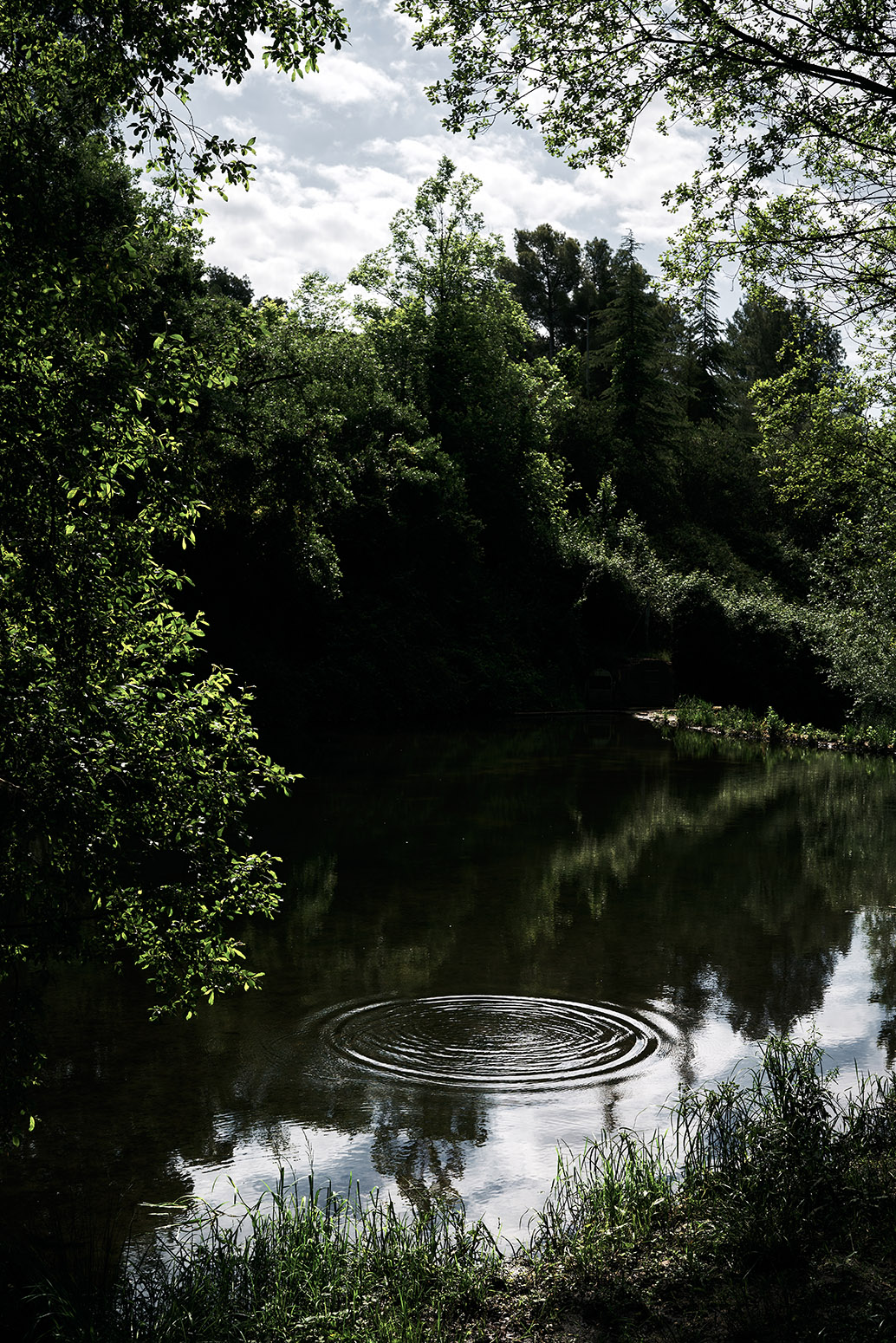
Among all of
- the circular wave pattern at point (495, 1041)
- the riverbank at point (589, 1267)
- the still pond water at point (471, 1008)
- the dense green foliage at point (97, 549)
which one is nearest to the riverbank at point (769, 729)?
the still pond water at point (471, 1008)

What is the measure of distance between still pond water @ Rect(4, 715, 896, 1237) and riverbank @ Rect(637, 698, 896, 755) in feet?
32.8

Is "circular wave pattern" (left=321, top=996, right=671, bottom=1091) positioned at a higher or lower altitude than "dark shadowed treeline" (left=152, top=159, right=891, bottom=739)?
lower

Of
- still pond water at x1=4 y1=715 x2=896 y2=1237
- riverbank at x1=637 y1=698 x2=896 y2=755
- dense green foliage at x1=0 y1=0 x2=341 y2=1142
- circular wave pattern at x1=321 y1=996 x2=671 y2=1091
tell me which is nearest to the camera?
dense green foliage at x1=0 y1=0 x2=341 y2=1142

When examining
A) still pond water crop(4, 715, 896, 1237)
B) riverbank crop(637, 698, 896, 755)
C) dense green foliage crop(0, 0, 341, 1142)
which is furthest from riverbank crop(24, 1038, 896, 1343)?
riverbank crop(637, 698, 896, 755)

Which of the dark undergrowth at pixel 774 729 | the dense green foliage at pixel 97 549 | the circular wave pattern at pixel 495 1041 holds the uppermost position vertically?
the dense green foliage at pixel 97 549

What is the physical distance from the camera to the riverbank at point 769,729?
26.2 meters

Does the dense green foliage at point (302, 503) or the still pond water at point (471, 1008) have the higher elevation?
the dense green foliage at point (302, 503)

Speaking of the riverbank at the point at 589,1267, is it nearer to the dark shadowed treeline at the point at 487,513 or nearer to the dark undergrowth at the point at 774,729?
the dark shadowed treeline at the point at 487,513

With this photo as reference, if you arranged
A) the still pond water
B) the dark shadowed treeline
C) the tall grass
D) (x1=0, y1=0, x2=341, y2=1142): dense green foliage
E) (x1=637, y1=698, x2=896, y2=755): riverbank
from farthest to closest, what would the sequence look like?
(x1=637, y1=698, x2=896, y2=755): riverbank
the dark shadowed treeline
the still pond water
(x1=0, y1=0, x2=341, y2=1142): dense green foliage
the tall grass

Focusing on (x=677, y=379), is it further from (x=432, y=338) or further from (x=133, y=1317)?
(x=133, y=1317)

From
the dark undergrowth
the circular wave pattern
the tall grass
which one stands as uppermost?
the dark undergrowth

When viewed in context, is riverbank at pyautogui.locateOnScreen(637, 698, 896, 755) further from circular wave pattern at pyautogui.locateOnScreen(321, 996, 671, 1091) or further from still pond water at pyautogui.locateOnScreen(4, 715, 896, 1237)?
circular wave pattern at pyautogui.locateOnScreen(321, 996, 671, 1091)

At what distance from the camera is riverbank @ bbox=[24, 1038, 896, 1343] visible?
12.7 feet

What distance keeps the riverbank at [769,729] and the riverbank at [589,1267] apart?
73.3 feet
